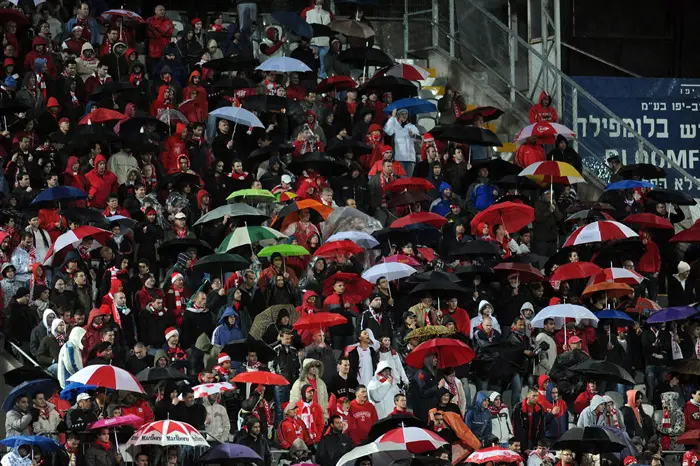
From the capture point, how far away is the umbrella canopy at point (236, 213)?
29547mm

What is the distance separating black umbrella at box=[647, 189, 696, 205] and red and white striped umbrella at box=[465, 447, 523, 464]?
882 centimetres

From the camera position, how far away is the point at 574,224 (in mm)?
32031

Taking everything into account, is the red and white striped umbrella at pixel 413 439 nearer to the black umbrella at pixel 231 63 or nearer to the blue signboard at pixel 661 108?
the black umbrella at pixel 231 63

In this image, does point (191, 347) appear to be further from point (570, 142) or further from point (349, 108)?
point (570, 142)

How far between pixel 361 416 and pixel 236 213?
15.9ft

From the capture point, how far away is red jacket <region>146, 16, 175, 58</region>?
35375mm

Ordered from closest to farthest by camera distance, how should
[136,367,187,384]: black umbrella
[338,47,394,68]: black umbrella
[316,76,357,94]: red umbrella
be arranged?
[136,367,187,384]: black umbrella → [316,76,357,94]: red umbrella → [338,47,394,68]: black umbrella

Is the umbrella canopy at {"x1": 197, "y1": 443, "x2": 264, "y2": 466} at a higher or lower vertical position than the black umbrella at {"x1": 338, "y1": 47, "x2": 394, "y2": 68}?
lower

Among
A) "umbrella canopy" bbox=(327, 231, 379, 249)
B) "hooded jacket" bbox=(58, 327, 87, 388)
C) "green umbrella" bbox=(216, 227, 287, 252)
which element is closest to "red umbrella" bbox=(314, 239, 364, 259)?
"umbrella canopy" bbox=(327, 231, 379, 249)

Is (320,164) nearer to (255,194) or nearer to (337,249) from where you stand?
(255,194)

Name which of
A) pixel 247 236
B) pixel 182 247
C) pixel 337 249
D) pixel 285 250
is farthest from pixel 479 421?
pixel 182 247

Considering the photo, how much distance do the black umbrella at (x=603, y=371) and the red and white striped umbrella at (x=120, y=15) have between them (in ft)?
39.6

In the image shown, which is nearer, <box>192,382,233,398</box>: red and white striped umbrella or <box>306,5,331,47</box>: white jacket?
<box>192,382,233,398</box>: red and white striped umbrella

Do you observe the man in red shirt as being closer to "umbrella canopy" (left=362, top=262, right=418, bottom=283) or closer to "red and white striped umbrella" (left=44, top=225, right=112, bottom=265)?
"umbrella canopy" (left=362, top=262, right=418, bottom=283)
